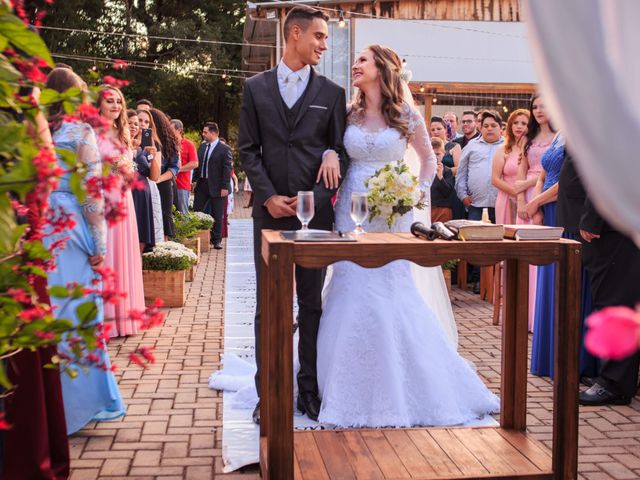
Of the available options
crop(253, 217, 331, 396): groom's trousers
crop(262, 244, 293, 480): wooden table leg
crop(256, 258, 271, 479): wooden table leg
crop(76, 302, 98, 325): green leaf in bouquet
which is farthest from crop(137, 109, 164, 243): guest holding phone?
crop(76, 302, 98, 325): green leaf in bouquet

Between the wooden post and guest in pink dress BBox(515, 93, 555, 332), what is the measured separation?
8.75 ft

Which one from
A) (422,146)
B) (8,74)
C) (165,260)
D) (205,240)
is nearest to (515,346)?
(422,146)

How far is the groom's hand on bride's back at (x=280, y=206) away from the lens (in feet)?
15.2

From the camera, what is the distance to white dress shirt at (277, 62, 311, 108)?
4.80 m

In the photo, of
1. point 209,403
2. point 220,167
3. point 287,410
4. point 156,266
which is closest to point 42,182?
point 287,410

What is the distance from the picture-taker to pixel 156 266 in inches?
342

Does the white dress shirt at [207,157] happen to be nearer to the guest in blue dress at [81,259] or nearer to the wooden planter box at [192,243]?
the wooden planter box at [192,243]

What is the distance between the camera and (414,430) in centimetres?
430

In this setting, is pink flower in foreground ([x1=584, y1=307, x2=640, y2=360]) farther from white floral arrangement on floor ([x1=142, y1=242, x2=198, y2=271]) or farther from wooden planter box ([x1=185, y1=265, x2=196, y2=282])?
wooden planter box ([x1=185, y1=265, x2=196, y2=282])

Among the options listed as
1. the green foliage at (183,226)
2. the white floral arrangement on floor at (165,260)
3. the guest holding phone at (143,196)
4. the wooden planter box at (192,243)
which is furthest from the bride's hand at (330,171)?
the wooden planter box at (192,243)

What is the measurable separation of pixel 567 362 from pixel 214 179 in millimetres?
11079

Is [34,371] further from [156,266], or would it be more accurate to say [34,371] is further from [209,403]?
[156,266]

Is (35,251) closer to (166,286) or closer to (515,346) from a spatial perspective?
(515,346)

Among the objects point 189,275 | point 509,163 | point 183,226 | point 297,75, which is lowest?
point 189,275
